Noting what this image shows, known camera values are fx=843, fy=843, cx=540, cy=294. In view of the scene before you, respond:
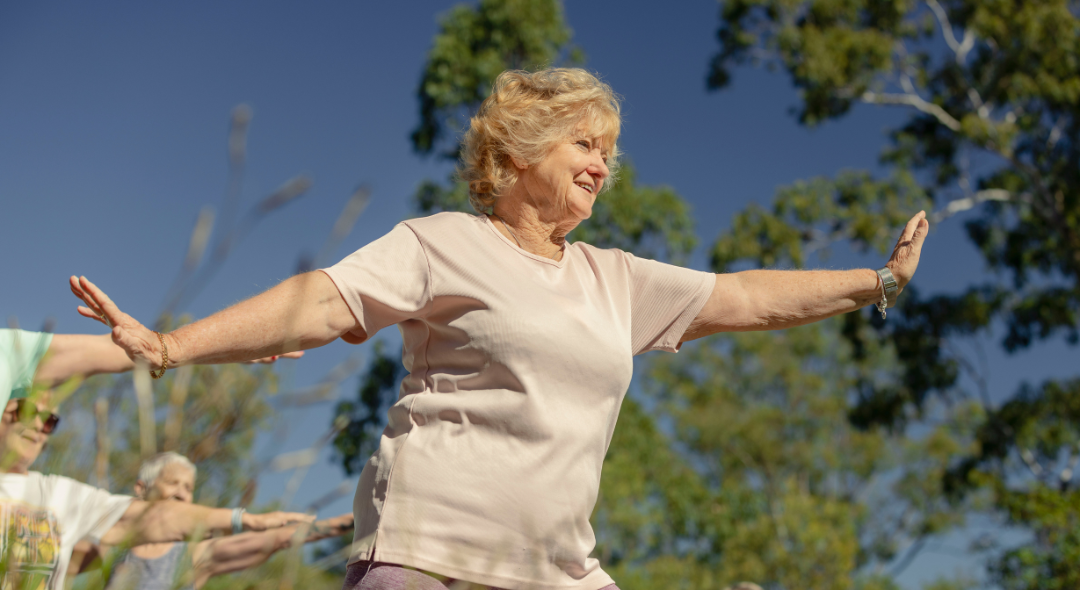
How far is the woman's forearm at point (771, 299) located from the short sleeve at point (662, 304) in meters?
0.03

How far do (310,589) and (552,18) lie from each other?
14074 mm

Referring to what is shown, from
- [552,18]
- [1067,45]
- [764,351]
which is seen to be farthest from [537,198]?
[764,351]

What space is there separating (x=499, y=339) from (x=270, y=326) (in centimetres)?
40

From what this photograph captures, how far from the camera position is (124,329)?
3.96ft

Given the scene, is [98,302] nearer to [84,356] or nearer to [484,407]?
[484,407]

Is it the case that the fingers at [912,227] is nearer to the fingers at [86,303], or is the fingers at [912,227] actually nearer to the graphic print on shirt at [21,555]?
the fingers at [86,303]

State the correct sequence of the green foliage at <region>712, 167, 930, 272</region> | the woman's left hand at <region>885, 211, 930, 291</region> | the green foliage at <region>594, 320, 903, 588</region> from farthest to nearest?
the green foliage at <region>594, 320, 903, 588</region>
the green foliage at <region>712, 167, 930, 272</region>
the woman's left hand at <region>885, 211, 930, 291</region>

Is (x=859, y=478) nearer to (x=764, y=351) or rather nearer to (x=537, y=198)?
(x=764, y=351)

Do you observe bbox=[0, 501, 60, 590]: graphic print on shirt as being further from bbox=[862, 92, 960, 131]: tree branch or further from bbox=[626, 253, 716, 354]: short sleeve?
bbox=[862, 92, 960, 131]: tree branch

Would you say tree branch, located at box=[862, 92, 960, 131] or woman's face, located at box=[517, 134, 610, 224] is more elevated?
tree branch, located at box=[862, 92, 960, 131]

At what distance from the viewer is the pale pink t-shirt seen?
4.70 ft

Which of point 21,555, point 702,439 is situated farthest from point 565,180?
point 702,439

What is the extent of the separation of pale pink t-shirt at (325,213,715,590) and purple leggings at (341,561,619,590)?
0.05 feet

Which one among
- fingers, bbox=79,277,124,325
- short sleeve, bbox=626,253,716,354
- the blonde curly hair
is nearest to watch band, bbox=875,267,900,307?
short sleeve, bbox=626,253,716,354
